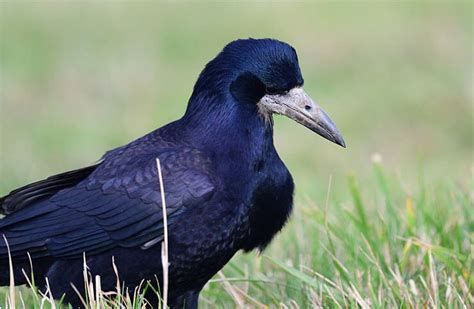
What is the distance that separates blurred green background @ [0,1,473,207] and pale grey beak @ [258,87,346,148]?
2575mm

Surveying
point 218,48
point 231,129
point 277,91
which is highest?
point 277,91

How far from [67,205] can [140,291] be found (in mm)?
443

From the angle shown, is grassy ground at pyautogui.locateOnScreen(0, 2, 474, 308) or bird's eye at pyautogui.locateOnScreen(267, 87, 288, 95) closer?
bird's eye at pyautogui.locateOnScreen(267, 87, 288, 95)

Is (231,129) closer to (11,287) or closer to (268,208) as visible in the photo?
(268,208)

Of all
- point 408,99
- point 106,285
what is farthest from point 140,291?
point 408,99

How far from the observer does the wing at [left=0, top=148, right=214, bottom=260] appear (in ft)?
12.7

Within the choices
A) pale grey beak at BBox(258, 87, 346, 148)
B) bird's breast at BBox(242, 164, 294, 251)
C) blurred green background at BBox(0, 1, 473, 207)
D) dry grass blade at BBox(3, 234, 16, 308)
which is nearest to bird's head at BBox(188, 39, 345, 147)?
pale grey beak at BBox(258, 87, 346, 148)

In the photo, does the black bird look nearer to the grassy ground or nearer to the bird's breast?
the bird's breast

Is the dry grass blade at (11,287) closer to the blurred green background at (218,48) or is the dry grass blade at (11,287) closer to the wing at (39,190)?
the wing at (39,190)

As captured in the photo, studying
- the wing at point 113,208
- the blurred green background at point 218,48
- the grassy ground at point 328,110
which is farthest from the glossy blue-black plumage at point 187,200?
the blurred green background at point 218,48

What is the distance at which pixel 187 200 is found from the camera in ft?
12.6

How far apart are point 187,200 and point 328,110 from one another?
5.03m

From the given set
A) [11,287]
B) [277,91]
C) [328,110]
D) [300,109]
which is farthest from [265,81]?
[328,110]

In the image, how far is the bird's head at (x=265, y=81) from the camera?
13.2 feet
